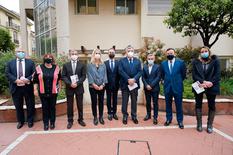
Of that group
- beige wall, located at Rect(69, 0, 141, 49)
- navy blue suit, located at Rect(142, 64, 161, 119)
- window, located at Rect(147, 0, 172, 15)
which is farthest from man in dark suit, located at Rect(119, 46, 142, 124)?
window, located at Rect(147, 0, 172, 15)

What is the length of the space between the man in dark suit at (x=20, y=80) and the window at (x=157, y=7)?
28.1 feet

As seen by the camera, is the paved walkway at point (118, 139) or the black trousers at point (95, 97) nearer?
the paved walkway at point (118, 139)

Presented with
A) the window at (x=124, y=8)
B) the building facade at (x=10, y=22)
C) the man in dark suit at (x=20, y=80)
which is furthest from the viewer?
the building facade at (x=10, y=22)

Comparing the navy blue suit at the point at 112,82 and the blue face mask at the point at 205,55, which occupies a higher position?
the blue face mask at the point at 205,55

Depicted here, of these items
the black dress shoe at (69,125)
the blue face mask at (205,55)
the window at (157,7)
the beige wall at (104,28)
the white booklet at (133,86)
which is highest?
the window at (157,7)

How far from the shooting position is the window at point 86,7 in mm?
12766

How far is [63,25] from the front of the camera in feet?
37.8

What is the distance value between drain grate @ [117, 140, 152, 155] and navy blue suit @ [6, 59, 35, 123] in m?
2.55

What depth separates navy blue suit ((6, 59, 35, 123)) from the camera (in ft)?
19.0

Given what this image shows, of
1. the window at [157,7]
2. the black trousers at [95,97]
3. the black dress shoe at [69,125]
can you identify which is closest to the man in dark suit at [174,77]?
the black trousers at [95,97]

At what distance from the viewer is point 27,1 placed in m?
16.2

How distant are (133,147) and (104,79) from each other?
6.70 ft

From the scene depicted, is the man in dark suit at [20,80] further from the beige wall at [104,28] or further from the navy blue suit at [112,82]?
the beige wall at [104,28]

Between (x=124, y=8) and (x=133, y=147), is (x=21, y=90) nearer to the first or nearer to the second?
(x=133, y=147)
